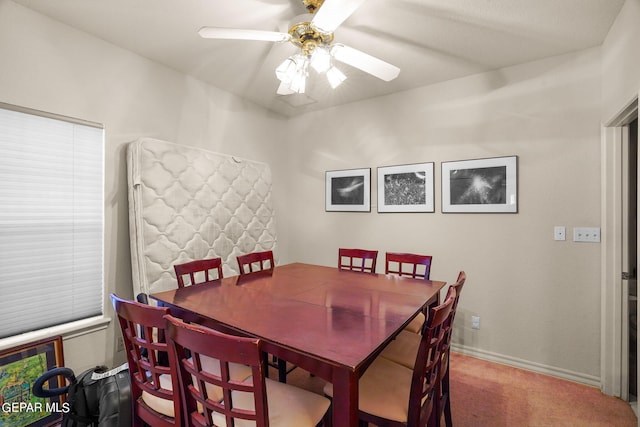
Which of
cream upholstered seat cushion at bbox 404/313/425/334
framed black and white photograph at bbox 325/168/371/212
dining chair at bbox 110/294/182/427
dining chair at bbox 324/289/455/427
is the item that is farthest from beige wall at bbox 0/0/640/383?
dining chair at bbox 324/289/455/427

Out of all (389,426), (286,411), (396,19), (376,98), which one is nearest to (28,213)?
(286,411)

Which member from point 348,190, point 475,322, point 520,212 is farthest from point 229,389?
point 348,190

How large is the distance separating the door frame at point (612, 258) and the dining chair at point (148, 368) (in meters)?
2.94

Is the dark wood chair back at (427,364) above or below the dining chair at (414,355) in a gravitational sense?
above

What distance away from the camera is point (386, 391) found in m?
1.35

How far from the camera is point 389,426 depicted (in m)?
1.24

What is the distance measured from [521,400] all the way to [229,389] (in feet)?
7.48

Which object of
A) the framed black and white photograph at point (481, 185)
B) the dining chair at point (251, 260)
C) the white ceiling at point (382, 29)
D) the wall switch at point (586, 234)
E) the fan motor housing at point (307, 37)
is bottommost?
the dining chair at point (251, 260)

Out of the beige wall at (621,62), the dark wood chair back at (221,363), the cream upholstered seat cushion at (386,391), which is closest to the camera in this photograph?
the dark wood chair back at (221,363)

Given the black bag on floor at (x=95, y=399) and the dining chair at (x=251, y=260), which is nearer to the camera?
the black bag on floor at (x=95, y=399)

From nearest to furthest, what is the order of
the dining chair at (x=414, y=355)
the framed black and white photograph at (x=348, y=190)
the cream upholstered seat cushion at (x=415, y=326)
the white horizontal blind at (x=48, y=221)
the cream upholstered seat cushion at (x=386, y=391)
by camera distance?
the cream upholstered seat cushion at (x=386, y=391) → the dining chair at (x=414, y=355) → the white horizontal blind at (x=48, y=221) → the cream upholstered seat cushion at (x=415, y=326) → the framed black and white photograph at (x=348, y=190)

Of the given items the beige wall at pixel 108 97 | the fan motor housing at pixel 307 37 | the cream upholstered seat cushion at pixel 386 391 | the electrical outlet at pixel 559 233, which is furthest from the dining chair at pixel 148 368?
the electrical outlet at pixel 559 233

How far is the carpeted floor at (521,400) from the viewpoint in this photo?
1.96 meters

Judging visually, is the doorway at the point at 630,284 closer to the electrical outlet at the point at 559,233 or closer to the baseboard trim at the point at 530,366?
the baseboard trim at the point at 530,366
